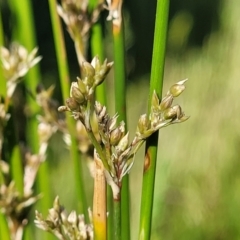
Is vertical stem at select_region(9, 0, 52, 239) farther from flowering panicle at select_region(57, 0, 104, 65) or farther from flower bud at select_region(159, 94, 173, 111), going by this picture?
flower bud at select_region(159, 94, 173, 111)

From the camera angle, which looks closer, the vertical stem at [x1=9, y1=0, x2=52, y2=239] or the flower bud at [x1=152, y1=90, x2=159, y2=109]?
the flower bud at [x1=152, y1=90, x2=159, y2=109]

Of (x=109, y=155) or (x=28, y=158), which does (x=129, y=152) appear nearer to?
(x=109, y=155)

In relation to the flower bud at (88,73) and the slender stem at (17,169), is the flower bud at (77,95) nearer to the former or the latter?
the flower bud at (88,73)

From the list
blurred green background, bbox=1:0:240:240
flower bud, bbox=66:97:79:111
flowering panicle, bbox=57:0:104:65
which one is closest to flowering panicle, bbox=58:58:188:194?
flower bud, bbox=66:97:79:111

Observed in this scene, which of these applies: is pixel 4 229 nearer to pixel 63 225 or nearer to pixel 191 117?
pixel 63 225

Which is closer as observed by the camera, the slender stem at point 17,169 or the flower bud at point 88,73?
the flower bud at point 88,73

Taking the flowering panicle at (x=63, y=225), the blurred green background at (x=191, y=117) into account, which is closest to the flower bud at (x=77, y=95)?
the flowering panicle at (x=63, y=225)
